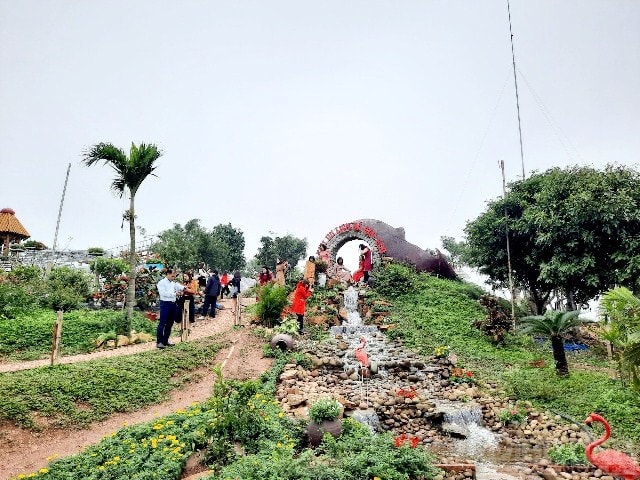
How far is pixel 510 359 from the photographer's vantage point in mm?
13094

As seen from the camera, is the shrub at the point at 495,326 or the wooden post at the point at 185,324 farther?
the shrub at the point at 495,326

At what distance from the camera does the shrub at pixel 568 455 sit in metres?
7.23

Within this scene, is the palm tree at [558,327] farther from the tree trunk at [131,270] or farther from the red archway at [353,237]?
the red archway at [353,237]

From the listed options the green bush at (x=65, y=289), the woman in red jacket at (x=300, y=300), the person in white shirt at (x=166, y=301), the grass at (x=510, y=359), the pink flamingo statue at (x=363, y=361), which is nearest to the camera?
the grass at (x=510, y=359)

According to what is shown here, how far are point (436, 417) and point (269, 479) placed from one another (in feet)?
18.3

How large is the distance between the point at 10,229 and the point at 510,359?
2957 cm

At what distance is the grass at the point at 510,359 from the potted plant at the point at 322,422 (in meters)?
5.22

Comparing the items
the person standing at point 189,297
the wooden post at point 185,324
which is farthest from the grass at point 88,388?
the person standing at point 189,297

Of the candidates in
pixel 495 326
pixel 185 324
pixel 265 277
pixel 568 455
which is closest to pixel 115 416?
pixel 185 324

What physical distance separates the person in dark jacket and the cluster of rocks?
15.1 feet

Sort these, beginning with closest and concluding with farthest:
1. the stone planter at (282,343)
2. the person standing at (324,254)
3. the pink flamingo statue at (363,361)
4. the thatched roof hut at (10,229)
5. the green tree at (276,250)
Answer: the pink flamingo statue at (363,361) < the stone planter at (282,343) < the person standing at (324,254) < the thatched roof hut at (10,229) < the green tree at (276,250)

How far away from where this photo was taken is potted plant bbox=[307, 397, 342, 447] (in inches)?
263

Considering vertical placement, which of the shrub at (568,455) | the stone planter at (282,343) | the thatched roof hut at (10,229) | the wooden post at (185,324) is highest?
the thatched roof hut at (10,229)

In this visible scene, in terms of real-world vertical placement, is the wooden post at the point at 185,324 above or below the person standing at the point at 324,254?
below
